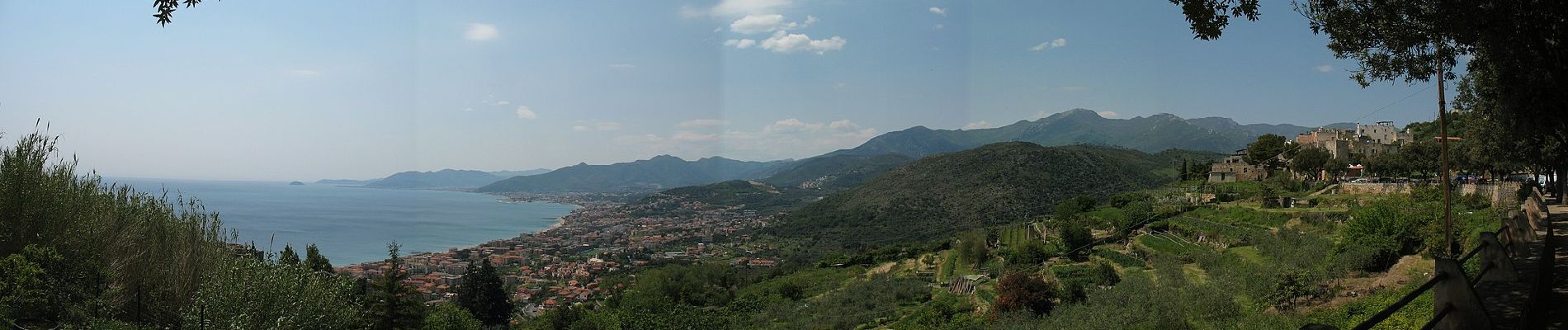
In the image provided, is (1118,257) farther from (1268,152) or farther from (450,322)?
(450,322)

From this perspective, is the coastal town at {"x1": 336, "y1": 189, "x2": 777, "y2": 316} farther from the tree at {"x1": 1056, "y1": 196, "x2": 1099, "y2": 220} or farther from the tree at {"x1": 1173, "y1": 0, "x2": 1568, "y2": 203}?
the tree at {"x1": 1173, "y1": 0, "x2": 1568, "y2": 203}

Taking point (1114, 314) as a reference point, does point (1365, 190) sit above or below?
above

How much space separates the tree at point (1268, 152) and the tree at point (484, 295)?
39755 mm

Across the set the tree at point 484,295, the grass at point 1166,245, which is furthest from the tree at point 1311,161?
the tree at point 484,295

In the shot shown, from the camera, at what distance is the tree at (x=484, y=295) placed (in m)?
32.0

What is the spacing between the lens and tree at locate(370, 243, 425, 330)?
19.8 m

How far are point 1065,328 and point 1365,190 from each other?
17287 mm

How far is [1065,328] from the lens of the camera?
12914mm

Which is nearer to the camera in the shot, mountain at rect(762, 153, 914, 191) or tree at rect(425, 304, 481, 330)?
tree at rect(425, 304, 481, 330)

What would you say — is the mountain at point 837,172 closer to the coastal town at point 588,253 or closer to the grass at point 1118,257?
the coastal town at point 588,253

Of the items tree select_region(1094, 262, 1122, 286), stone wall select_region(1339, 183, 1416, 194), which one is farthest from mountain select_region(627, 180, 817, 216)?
tree select_region(1094, 262, 1122, 286)

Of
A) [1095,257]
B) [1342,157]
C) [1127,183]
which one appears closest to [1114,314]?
[1095,257]

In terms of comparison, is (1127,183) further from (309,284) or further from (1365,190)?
(309,284)

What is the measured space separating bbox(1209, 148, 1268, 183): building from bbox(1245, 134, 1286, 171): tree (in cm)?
42
